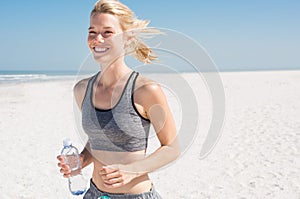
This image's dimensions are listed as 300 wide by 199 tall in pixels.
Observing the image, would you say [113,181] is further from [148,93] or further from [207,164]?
[207,164]

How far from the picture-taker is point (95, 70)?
191cm

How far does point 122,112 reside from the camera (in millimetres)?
1625

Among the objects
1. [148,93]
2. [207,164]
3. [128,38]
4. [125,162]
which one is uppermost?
[128,38]

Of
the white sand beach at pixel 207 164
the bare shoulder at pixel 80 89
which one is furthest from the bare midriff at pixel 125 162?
the white sand beach at pixel 207 164

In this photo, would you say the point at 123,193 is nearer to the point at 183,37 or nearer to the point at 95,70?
the point at 95,70

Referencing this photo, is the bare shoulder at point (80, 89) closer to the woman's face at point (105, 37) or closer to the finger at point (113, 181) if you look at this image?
the woman's face at point (105, 37)

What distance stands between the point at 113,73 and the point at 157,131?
1.21 feet

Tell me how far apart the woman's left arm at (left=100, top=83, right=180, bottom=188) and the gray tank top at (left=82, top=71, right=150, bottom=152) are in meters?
0.05

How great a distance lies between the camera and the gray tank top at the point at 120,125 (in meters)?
1.63

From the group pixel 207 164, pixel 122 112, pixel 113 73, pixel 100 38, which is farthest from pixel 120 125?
pixel 207 164

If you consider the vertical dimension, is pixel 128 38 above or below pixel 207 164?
above

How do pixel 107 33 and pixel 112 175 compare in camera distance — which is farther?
pixel 107 33

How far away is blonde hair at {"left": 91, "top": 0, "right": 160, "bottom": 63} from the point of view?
167 cm

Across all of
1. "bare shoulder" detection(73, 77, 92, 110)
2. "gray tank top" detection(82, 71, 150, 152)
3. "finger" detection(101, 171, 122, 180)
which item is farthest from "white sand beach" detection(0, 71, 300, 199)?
"finger" detection(101, 171, 122, 180)
